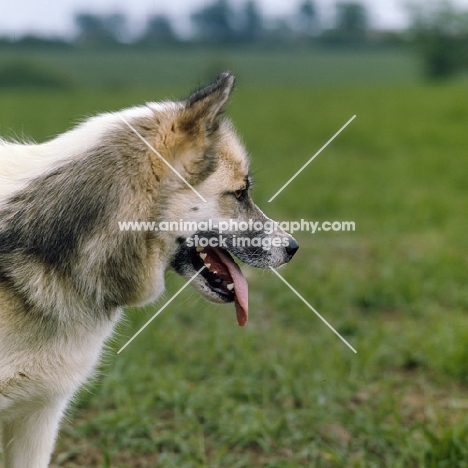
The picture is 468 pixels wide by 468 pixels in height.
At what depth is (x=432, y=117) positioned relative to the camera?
15.3m

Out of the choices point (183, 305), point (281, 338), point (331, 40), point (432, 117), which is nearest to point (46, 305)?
point (281, 338)

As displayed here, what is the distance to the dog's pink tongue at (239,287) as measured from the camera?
3.01 m

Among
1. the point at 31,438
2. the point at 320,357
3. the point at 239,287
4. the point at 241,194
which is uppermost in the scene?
the point at 241,194

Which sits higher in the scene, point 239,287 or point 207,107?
point 207,107

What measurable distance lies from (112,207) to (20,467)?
3.90 ft

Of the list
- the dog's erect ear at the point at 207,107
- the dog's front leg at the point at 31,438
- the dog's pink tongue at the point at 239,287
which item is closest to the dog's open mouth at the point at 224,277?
the dog's pink tongue at the point at 239,287

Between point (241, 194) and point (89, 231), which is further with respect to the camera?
point (241, 194)

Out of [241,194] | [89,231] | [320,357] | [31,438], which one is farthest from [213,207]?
[320,357]

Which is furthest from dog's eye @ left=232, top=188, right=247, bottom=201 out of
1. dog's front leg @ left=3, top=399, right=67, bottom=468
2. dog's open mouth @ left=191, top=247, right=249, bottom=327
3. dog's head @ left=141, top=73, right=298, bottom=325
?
dog's front leg @ left=3, top=399, right=67, bottom=468

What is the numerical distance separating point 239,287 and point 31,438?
1.04m

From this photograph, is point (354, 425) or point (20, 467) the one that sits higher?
point (20, 467)

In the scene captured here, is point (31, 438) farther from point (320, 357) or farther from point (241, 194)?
point (320, 357)

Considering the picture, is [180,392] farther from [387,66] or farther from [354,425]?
[387,66]

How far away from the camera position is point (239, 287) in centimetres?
302
